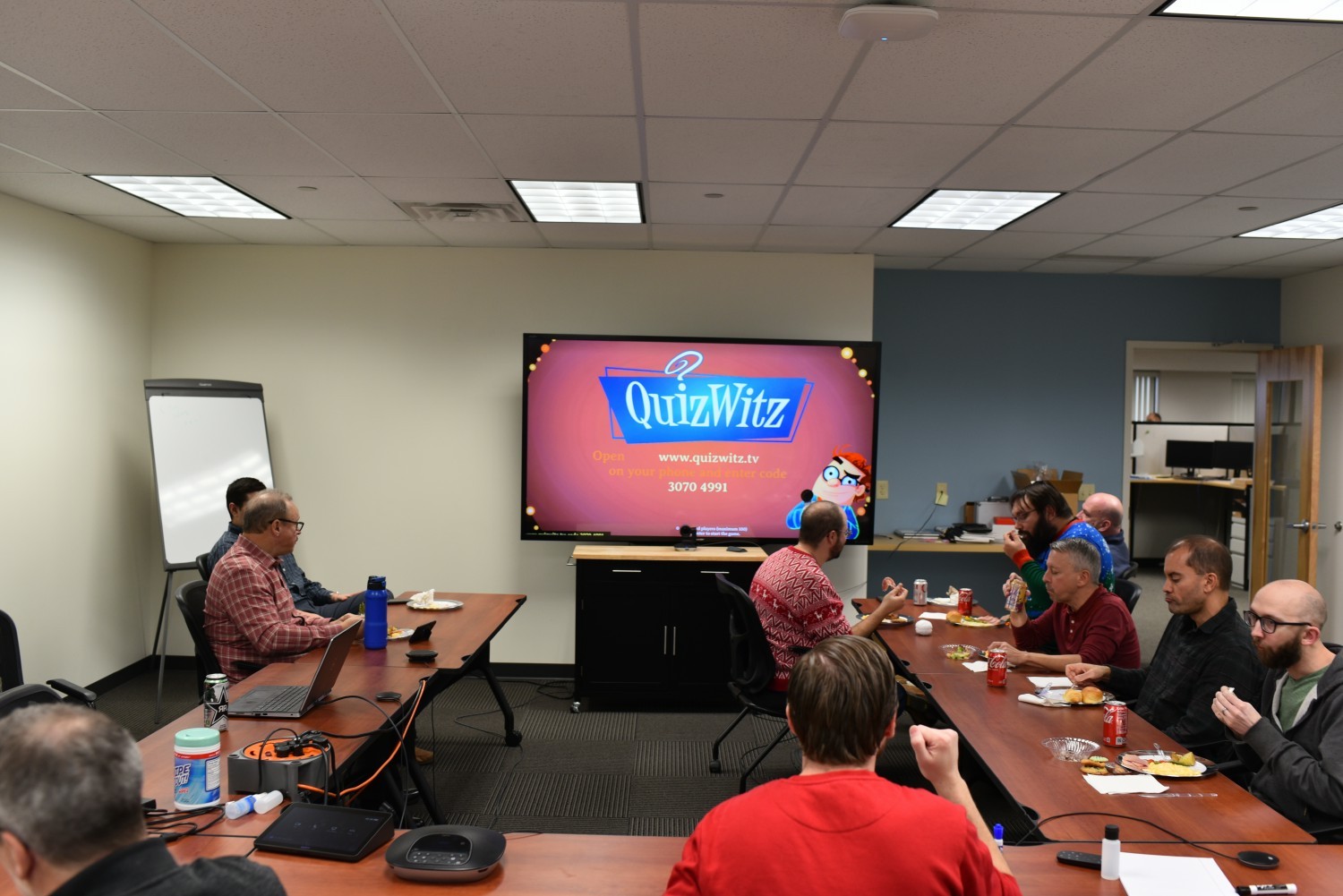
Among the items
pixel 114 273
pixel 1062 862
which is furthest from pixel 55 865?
pixel 114 273

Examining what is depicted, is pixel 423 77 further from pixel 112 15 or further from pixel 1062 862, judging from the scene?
pixel 1062 862

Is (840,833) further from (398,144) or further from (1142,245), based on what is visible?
(1142,245)

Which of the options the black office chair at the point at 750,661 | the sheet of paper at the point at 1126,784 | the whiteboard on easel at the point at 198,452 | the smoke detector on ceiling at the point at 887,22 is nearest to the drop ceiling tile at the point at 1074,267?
the black office chair at the point at 750,661

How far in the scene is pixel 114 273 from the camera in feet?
18.3

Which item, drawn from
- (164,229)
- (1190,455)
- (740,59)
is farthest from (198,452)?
(1190,455)

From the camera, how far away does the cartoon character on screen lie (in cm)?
580

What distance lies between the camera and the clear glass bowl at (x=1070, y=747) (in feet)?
8.38

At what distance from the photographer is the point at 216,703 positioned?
257 cm

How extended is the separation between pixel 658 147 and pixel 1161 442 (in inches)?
408

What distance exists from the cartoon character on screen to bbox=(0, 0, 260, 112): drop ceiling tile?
3757 mm

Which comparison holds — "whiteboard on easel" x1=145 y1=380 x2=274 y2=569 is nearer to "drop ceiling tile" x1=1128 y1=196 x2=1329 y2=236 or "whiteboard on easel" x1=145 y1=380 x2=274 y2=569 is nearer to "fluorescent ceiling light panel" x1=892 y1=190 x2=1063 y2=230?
"fluorescent ceiling light panel" x1=892 y1=190 x2=1063 y2=230

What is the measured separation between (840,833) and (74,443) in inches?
207

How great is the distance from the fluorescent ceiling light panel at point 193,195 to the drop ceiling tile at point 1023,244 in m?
4.02

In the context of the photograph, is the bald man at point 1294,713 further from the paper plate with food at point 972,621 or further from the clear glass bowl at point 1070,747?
the paper plate with food at point 972,621
